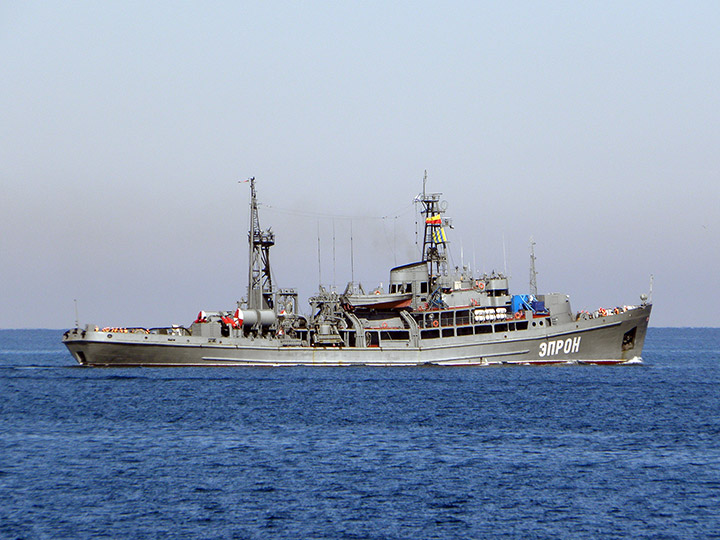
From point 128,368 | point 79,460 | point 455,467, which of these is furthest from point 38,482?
point 128,368

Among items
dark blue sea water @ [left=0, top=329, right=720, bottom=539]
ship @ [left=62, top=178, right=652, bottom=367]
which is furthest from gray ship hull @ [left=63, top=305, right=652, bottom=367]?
dark blue sea water @ [left=0, top=329, right=720, bottom=539]

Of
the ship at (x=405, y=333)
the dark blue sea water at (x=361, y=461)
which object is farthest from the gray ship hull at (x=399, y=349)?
the dark blue sea water at (x=361, y=461)

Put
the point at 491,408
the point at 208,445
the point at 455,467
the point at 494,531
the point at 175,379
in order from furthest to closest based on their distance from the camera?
the point at 175,379 → the point at 491,408 → the point at 208,445 → the point at 455,467 → the point at 494,531

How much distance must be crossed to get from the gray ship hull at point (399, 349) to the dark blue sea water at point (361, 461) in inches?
477

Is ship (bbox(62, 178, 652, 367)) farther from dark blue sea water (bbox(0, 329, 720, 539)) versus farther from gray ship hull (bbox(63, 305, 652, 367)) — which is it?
dark blue sea water (bbox(0, 329, 720, 539))

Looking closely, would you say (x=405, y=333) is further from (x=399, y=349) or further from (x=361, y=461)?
(x=361, y=461)

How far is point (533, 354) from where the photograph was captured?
81.7m

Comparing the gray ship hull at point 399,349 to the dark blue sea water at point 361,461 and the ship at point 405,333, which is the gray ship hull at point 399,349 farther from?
the dark blue sea water at point 361,461

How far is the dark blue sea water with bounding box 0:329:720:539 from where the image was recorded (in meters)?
29.5

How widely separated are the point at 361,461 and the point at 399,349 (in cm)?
4397

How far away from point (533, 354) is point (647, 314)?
1091cm

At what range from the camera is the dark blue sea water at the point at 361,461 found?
96.7 ft

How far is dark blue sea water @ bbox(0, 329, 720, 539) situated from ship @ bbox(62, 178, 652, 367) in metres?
12.4

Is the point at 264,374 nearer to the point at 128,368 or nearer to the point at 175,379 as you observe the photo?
the point at 175,379
